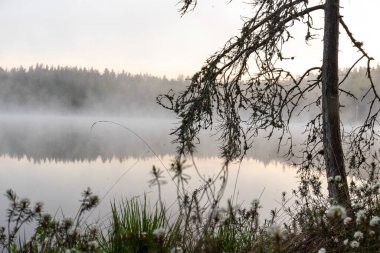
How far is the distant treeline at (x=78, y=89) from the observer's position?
538 feet

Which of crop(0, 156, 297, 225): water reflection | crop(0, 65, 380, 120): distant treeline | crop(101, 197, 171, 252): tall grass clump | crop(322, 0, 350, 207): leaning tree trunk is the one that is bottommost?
crop(0, 156, 297, 225): water reflection

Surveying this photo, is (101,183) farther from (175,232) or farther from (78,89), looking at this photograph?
(78,89)

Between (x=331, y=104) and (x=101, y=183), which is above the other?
(x=331, y=104)

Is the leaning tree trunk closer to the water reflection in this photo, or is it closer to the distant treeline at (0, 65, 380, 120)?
the water reflection

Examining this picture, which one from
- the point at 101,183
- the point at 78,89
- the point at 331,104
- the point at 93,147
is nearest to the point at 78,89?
the point at 78,89

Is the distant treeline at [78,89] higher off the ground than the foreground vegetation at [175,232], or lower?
higher

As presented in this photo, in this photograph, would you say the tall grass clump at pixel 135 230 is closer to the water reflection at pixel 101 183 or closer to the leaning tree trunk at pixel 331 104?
the leaning tree trunk at pixel 331 104

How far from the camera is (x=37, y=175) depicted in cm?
3447

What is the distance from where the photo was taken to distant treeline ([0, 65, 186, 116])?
16388cm

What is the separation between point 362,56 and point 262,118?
7.08ft

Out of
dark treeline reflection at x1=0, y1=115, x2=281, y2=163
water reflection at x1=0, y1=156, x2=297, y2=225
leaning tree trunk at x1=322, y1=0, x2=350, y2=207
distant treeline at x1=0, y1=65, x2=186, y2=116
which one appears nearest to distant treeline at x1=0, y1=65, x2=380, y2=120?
distant treeline at x1=0, y1=65, x2=186, y2=116

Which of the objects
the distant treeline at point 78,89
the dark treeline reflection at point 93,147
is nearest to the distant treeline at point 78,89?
the distant treeline at point 78,89

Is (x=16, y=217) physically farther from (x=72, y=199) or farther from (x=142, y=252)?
(x=72, y=199)

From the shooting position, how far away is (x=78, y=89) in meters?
165
